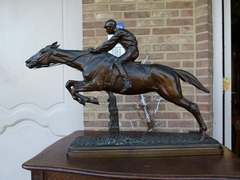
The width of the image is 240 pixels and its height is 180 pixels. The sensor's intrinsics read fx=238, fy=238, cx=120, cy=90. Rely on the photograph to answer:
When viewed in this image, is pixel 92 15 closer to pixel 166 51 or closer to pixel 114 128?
pixel 166 51

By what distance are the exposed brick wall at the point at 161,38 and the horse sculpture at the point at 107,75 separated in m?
0.56

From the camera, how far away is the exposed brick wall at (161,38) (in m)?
1.69

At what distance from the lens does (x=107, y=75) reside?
44.3 inches

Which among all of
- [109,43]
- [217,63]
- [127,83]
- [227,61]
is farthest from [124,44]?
[227,61]

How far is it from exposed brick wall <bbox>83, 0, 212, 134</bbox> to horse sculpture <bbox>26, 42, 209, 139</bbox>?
557 mm

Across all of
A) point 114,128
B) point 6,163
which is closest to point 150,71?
point 114,128

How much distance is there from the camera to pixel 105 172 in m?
0.88

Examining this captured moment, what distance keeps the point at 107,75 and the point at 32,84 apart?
42.7 inches

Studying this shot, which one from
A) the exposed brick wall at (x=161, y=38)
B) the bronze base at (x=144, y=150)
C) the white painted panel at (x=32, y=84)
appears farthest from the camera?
the white painted panel at (x=32, y=84)

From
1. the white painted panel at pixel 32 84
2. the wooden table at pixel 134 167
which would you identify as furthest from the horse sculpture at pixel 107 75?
the white painted panel at pixel 32 84

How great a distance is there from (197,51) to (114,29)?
2.61 feet

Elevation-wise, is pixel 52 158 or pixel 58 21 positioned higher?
pixel 58 21

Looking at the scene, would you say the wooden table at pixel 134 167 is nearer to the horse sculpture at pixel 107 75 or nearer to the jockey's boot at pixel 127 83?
the horse sculpture at pixel 107 75

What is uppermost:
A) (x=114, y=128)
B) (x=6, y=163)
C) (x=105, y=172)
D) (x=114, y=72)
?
(x=114, y=72)
